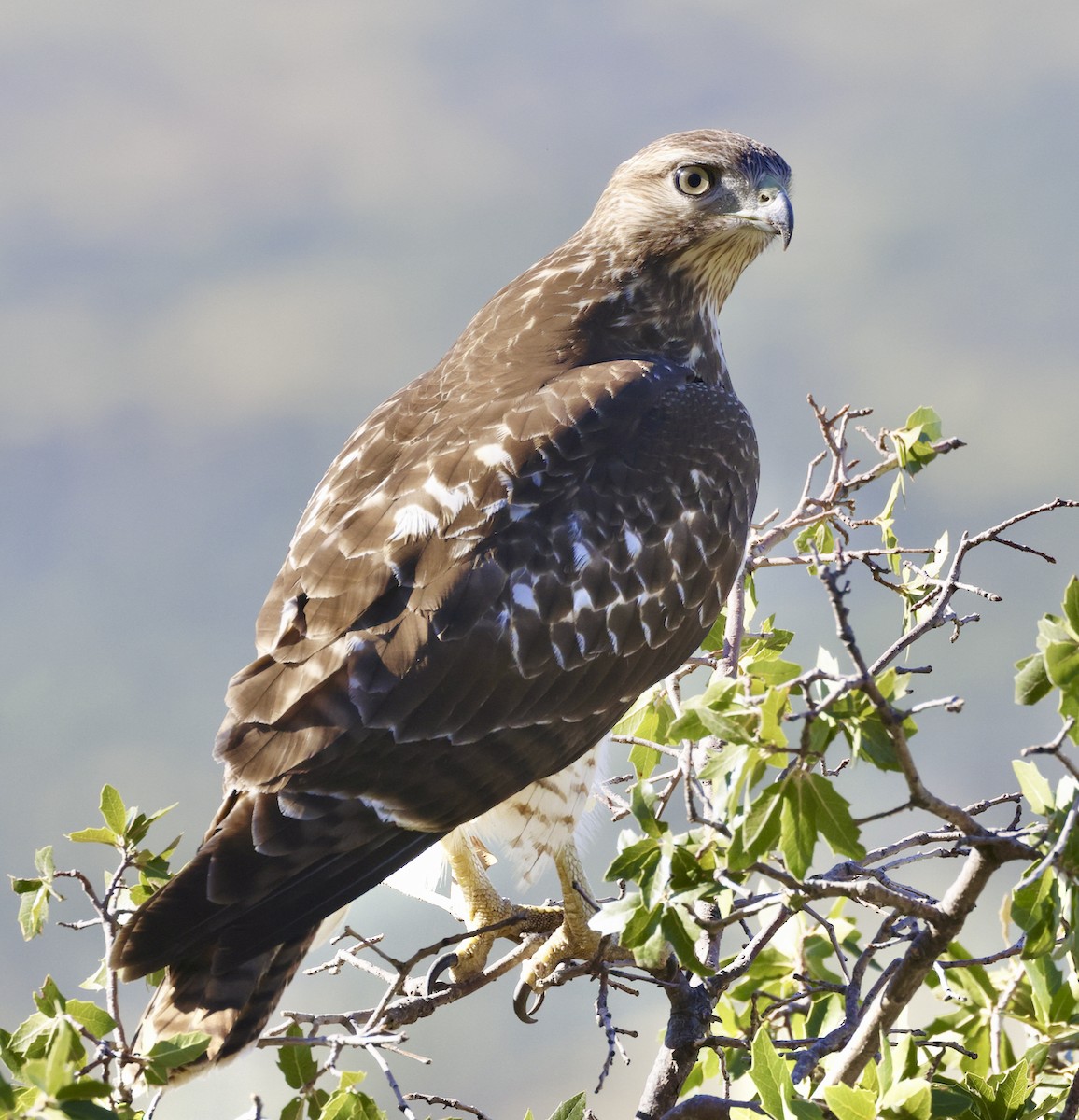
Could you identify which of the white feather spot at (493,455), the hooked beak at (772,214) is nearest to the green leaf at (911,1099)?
the white feather spot at (493,455)

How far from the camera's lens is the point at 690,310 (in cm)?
416

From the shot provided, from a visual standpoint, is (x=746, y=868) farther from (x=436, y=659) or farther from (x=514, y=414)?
(x=514, y=414)

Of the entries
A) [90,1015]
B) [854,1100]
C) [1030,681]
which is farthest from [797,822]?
[90,1015]

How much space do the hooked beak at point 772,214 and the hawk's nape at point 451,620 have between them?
0.52 m

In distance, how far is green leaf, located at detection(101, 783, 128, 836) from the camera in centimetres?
266

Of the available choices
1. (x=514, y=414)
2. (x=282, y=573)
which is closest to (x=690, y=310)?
(x=514, y=414)

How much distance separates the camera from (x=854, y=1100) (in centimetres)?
208

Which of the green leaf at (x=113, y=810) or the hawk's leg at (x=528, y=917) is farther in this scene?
the hawk's leg at (x=528, y=917)

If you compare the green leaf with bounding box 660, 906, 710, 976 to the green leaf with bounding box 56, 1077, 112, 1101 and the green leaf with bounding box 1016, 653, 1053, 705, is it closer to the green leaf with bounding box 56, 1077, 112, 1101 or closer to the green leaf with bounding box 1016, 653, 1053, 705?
the green leaf with bounding box 1016, 653, 1053, 705

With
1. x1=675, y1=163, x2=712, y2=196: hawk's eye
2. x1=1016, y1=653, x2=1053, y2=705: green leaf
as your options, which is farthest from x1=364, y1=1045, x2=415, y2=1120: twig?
x1=675, y1=163, x2=712, y2=196: hawk's eye

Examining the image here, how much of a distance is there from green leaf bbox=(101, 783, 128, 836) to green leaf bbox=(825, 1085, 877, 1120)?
1434 millimetres

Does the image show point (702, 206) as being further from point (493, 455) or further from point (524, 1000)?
point (524, 1000)

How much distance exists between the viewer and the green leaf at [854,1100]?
2.08 meters

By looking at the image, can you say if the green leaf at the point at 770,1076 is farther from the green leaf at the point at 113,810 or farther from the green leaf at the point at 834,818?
the green leaf at the point at 113,810
